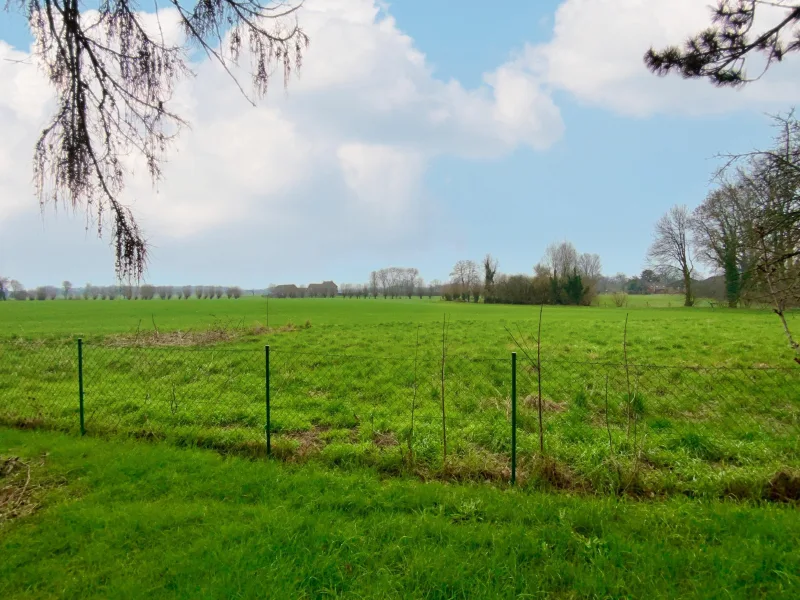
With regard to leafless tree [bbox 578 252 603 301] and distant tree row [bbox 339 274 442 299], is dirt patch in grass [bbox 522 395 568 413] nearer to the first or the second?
leafless tree [bbox 578 252 603 301]

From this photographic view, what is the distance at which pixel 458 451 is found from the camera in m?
4.96

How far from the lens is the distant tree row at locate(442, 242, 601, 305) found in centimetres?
5906

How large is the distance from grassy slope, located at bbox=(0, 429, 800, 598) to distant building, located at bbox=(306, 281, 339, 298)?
107467 millimetres

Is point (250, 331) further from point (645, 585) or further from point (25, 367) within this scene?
point (645, 585)

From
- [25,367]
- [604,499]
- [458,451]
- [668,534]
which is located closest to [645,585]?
[668,534]

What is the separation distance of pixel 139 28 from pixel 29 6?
0.79 m

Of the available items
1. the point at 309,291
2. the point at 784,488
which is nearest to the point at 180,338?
the point at 784,488

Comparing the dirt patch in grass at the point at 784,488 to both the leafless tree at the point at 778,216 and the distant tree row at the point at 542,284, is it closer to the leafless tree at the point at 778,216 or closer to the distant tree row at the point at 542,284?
the leafless tree at the point at 778,216

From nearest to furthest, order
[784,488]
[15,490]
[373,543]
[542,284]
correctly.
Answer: [373,543]
[784,488]
[15,490]
[542,284]

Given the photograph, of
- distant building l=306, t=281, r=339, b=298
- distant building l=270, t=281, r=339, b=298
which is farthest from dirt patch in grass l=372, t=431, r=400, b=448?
distant building l=306, t=281, r=339, b=298

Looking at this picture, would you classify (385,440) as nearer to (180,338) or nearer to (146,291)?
(146,291)

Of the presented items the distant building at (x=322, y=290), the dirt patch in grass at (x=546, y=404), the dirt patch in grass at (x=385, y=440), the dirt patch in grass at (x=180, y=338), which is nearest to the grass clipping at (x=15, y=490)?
the dirt patch in grass at (x=385, y=440)

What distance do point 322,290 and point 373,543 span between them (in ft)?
368

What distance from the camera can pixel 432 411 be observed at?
6.70 meters
